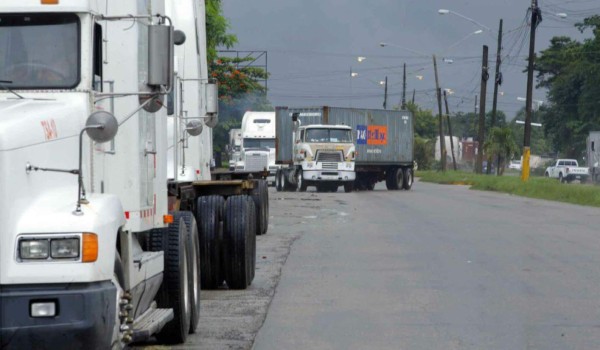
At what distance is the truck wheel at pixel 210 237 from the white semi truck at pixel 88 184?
3.05 meters

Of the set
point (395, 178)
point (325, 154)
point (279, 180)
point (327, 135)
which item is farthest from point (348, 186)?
point (395, 178)

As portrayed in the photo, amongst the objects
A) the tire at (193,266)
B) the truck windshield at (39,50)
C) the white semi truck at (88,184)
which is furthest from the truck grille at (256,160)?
the truck windshield at (39,50)

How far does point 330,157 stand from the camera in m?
48.7

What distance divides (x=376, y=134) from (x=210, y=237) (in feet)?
133

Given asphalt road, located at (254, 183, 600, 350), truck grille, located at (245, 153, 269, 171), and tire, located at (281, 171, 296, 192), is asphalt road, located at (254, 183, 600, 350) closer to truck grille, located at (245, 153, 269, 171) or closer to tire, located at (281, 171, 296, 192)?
tire, located at (281, 171, 296, 192)

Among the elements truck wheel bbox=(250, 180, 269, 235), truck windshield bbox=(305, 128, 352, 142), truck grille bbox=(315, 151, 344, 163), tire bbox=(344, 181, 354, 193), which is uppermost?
truck windshield bbox=(305, 128, 352, 142)

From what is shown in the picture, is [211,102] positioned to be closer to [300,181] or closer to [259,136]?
[300,181]

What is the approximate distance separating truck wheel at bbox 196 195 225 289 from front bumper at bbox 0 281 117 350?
6.94 m

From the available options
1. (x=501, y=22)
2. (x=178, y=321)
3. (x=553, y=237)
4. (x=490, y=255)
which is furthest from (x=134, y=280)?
(x=501, y=22)

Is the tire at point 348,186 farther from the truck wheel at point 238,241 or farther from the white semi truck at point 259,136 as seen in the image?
the truck wheel at point 238,241

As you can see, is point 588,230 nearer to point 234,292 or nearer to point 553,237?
point 553,237

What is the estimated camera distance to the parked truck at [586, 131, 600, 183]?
7525 cm

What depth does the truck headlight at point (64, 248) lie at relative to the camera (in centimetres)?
682

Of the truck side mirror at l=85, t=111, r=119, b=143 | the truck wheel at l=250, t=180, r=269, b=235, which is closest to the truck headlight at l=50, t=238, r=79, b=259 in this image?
the truck side mirror at l=85, t=111, r=119, b=143
